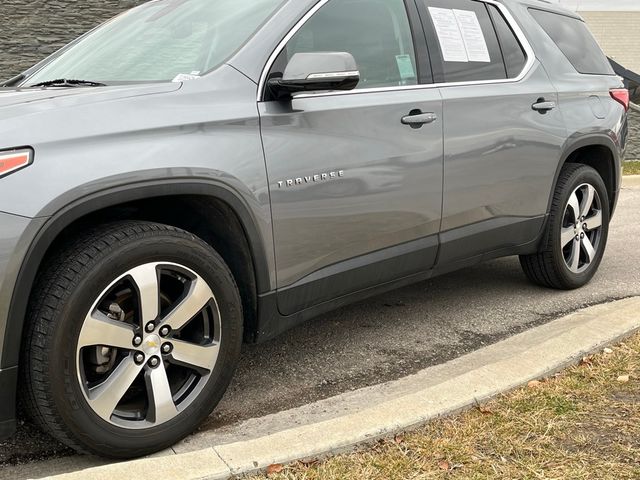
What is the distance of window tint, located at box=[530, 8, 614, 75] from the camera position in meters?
4.46

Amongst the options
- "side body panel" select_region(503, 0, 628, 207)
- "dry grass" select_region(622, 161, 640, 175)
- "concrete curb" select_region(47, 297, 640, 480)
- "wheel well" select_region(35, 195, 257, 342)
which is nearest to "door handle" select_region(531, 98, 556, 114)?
"side body panel" select_region(503, 0, 628, 207)

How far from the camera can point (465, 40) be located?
3.71m

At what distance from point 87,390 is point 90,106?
3.02 feet

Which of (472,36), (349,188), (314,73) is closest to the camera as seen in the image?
(314,73)

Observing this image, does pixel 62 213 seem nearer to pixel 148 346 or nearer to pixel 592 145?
pixel 148 346

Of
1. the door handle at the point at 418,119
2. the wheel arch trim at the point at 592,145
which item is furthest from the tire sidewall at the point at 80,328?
the wheel arch trim at the point at 592,145

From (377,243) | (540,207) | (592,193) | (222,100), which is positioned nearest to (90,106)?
(222,100)

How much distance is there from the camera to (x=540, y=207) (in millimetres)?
4113

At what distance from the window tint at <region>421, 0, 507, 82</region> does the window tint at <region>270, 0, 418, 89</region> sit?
19 cm

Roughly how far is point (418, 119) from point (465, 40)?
2.37 ft

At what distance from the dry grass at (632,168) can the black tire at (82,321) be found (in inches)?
397

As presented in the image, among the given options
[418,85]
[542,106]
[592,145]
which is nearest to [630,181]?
[592,145]

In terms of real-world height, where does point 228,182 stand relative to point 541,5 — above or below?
below

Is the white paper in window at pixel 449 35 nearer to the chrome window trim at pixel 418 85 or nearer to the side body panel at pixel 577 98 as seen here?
the chrome window trim at pixel 418 85
